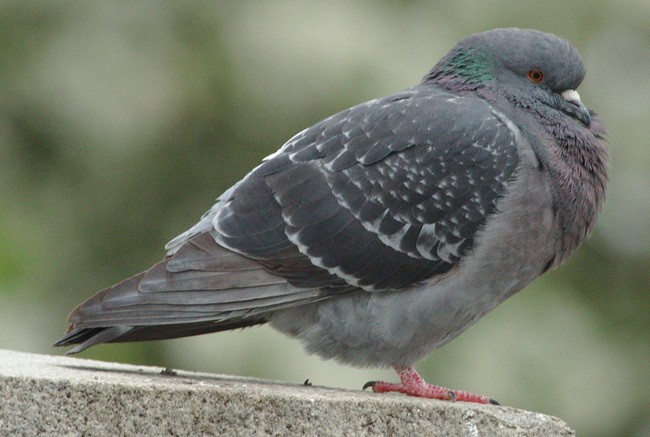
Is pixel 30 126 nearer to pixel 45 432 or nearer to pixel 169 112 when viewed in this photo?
pixel 169 112

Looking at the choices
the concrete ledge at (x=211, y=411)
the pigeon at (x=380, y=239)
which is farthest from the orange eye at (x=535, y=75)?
the concrete ledge at (x=211, y=411)

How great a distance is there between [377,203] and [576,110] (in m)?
1.44

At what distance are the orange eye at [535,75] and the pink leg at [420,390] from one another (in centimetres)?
187

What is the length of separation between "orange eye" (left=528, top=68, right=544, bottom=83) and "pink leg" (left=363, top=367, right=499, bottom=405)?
187 centimetres

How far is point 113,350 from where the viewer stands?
943cm

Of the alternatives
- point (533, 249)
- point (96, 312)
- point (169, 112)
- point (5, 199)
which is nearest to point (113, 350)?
point (5, 199)

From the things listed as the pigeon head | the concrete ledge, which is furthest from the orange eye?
the concrete ledge

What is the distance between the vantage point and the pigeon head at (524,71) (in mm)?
6422

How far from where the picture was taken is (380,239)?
19.3 feet

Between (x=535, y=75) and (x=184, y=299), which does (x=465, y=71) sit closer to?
(x=535, y=75)

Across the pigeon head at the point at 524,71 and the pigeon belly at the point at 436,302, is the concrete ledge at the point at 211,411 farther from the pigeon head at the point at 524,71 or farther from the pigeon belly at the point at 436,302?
the pigeon head at the point at 524,71

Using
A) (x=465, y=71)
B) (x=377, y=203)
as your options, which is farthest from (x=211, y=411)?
(x=465, y=71)

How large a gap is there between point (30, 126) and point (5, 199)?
1.12 m

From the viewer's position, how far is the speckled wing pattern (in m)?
5.80
